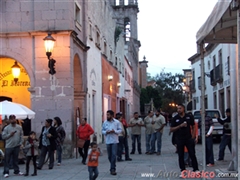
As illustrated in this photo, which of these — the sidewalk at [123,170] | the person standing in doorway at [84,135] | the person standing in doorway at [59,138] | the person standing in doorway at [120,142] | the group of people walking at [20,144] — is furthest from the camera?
the person standing in doorway at [120,142]

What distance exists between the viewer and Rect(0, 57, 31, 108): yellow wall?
17.2 m

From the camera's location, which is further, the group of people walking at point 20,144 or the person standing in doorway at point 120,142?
the person standing in doorway at point 120,142

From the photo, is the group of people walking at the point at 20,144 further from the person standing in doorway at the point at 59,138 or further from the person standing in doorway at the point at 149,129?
the person standing in doorway at the point at 149,129

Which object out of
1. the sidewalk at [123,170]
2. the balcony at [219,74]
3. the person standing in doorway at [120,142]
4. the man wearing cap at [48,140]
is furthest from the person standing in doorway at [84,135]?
the balcony at [219,74]

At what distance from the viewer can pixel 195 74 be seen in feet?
152

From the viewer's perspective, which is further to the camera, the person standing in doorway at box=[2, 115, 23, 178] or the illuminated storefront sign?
the illuminated storefront sign

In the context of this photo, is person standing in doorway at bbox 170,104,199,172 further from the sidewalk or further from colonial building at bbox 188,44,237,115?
colonial building at bbox 188,44,237,115

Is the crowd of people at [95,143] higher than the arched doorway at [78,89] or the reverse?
the reverse

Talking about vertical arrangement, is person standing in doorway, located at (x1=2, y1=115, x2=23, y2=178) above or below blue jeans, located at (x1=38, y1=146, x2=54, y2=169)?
above

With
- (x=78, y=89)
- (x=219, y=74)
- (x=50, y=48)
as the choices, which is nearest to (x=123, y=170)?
(x=50, y=48)

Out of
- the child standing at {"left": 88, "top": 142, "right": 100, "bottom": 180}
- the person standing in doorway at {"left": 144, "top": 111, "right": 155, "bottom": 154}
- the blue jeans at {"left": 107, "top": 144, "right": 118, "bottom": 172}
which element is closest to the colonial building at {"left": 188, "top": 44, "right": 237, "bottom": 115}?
the person standing in doorway at {"left": 144, "top": 111, "right": 155, "bottom": 154}

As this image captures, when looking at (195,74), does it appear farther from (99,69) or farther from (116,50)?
(99,69)

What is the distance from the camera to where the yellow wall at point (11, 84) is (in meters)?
17.2

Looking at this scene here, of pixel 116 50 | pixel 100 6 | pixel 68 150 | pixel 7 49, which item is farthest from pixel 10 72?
pixel 116 50
